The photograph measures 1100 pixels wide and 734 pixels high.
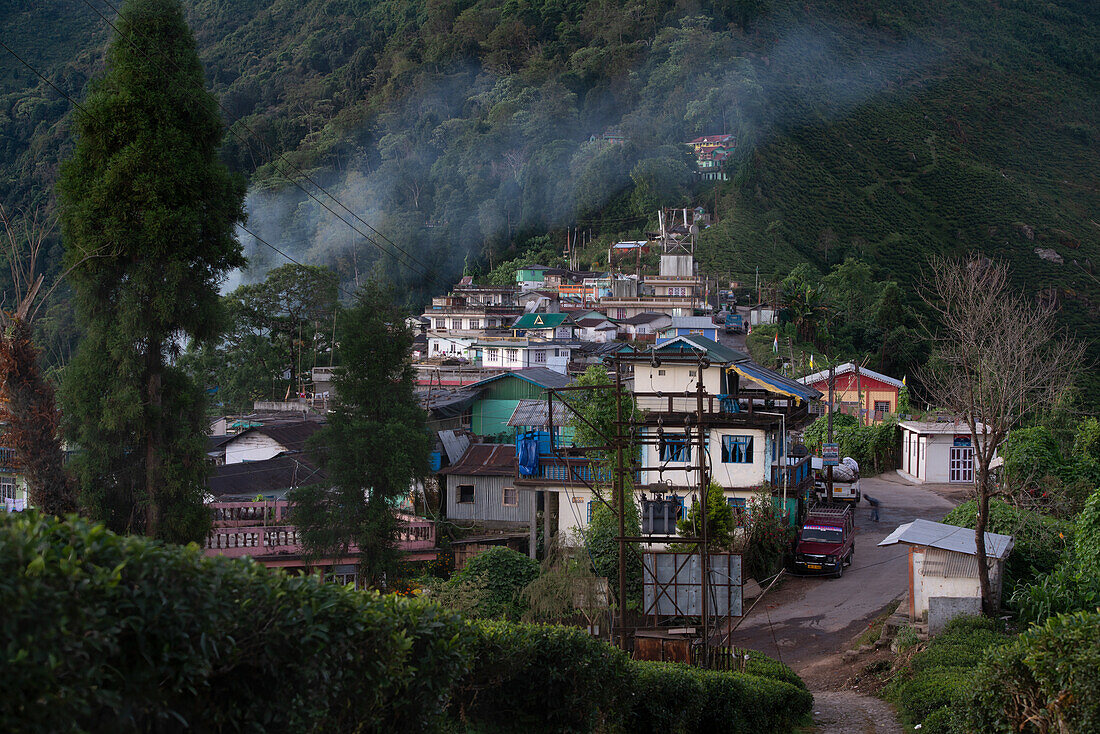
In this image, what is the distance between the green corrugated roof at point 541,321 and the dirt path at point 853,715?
36.2 metres

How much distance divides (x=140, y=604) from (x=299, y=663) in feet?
3.25

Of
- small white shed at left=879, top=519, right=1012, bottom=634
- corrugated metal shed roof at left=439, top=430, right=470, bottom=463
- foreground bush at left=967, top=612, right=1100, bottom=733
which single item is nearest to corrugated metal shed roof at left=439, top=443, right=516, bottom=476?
corrugated metal shed roof at left=439, top=430, right=470, bottom=463

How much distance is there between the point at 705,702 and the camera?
9.39 metres

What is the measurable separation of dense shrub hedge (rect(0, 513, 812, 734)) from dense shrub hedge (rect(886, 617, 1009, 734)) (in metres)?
5.60

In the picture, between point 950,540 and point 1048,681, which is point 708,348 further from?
point 1048,681

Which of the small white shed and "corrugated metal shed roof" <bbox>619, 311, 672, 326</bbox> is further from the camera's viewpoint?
"corrugated metal shed roof" <bbox>619, 311, 672, 326</bbox>

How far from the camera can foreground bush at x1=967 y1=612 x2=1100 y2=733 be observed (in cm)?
570

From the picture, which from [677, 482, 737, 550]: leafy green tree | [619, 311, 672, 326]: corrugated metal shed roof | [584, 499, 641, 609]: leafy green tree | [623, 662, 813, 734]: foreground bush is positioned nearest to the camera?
[623, 662, 813, 734]: foreground bush

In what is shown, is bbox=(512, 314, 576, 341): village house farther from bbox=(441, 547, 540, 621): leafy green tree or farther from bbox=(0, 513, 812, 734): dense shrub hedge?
bbox=(0, 513, 812, 734): dense shrub hedge

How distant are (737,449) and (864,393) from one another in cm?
1783

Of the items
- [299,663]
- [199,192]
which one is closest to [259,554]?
[199,192]

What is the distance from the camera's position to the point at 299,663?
14.0 feet

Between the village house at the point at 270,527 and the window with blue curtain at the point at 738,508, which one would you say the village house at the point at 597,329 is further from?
the village house at the point at 270,527

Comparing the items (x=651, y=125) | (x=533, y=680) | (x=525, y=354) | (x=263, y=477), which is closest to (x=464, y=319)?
(x=525, y=354)
